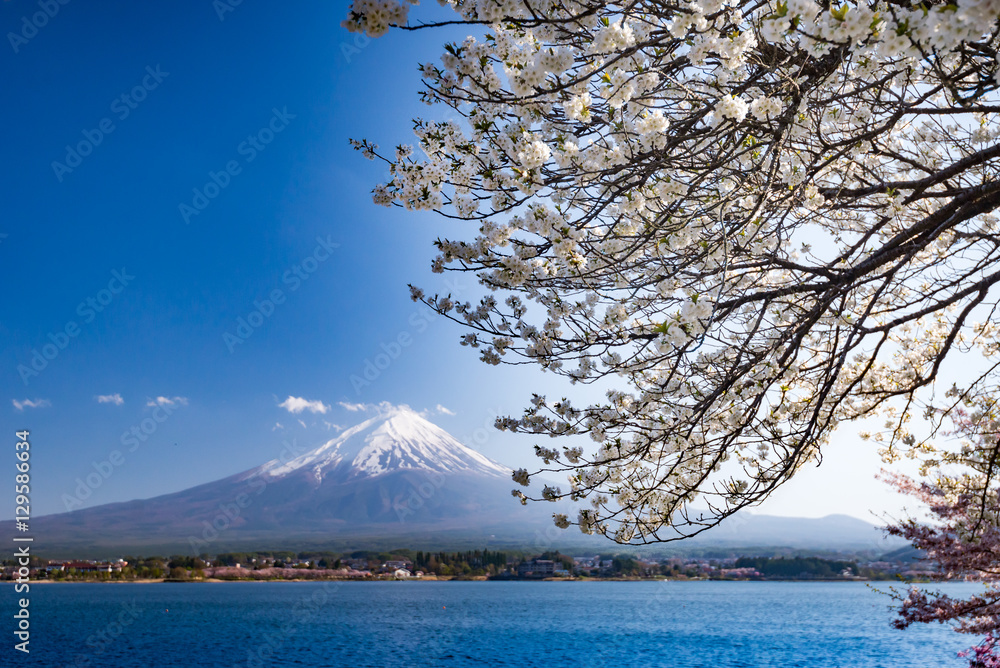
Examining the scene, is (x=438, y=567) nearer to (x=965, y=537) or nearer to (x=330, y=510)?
(x=330, y=510)

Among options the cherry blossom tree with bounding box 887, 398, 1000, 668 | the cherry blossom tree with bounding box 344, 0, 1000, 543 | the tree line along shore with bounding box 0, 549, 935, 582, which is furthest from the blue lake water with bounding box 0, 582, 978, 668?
the tree line along shore with bounding box 0, 549, 935, 582

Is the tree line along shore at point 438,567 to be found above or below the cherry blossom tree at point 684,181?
below

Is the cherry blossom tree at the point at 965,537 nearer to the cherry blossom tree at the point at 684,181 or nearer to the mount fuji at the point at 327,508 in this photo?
the cherry blossom tree at the point at 684,181

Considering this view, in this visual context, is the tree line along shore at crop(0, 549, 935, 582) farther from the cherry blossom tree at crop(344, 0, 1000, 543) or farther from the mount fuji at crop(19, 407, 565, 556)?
the cherry blossom tree at crop(344, 0, 1000, 543)

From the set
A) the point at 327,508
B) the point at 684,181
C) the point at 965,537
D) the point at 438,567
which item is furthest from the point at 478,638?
the point at 327,508

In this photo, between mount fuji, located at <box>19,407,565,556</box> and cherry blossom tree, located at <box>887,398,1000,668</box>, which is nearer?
cherry blossom tree, located at <box>887,398,1000,668</box>

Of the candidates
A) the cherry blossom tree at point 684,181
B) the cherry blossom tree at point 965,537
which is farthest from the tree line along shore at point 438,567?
the cherry blossom tree at point 684,181

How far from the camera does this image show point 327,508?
111000mm

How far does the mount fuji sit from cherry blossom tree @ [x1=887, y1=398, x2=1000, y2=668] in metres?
80.4

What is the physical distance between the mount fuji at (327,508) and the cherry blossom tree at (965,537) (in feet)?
264

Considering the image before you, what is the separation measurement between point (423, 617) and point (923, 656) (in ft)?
86.1

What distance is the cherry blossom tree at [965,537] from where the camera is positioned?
15.1ft

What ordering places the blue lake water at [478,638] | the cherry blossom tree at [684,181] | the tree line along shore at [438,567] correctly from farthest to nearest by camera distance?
the tree line along shore at [438,567] < the blue lake water at [478,638] < the cherry blossom tree at [684,181]

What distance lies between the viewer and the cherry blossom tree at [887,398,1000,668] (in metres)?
4.60
